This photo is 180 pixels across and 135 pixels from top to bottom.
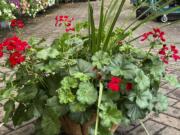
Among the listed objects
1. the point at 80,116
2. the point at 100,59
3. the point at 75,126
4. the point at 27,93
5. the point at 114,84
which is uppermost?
the point at 100,59

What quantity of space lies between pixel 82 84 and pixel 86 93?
6cm

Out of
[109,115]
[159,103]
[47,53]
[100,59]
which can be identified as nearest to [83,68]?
[100,59]

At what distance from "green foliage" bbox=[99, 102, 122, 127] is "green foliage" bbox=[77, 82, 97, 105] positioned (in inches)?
2.9

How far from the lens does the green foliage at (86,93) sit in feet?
7.29

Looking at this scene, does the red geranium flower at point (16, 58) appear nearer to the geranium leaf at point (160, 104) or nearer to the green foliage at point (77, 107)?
the green foliage at point (77, 107)

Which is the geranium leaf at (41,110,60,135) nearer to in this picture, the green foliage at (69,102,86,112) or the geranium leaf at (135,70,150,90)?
the green foliage at (69,102,86,112)

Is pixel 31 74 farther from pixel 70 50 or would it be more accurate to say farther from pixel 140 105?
pixel 140 105

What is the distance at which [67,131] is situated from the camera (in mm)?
2693

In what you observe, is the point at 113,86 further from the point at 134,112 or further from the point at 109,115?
the point at 134,112

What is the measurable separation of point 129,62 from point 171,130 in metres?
0.84

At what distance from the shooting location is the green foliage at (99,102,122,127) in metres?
2.17

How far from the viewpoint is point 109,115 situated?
221 centimetres

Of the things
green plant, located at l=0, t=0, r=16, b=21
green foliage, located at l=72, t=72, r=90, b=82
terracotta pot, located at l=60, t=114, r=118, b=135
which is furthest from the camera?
green plant, located at l=0, t=0, r=16, b=21

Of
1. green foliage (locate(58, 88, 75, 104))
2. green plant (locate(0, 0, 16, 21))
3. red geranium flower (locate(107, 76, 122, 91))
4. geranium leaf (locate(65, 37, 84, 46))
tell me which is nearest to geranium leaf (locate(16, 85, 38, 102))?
green foliage (locate(58, 88, 75, 104))
